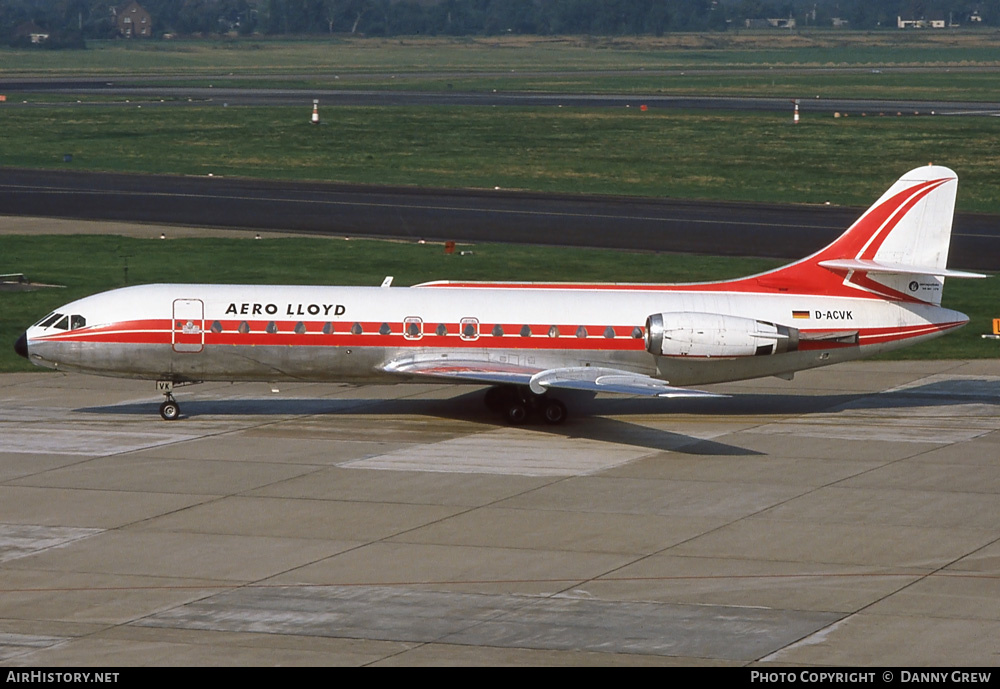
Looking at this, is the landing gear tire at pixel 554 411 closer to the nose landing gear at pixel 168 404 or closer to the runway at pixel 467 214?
the nose landing gear at pixel 168 404

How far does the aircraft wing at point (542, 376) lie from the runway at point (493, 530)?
53.5 inches

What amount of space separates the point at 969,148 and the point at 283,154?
4067cm

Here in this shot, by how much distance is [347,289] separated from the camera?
118ft

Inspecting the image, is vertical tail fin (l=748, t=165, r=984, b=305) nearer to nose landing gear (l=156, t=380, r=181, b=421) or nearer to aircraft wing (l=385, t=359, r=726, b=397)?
aircraft wing (l=385, t=359, r=726, b=397)

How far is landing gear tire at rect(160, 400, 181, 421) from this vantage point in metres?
35.7

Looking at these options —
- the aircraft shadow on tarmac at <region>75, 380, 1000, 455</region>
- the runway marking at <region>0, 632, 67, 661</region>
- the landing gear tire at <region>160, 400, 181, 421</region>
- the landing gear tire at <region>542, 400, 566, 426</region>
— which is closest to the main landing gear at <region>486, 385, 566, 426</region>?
the landing gear tire at <region>542, 400, 566, 426</region>

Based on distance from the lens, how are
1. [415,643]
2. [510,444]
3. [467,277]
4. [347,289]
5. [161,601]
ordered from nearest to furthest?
1. [415,643]
2. [161,601]
3. [510,444]
4. [347,289]
5. [467,277]

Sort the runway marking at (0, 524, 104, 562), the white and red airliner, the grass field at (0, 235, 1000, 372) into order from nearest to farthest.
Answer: the runway marking at (0, 524, 104, 562), the white and red airliner, the grass field at (0, 235, 1000, 372)

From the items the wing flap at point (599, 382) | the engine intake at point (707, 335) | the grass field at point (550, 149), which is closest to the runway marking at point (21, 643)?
the wing flap at point (599, 382)

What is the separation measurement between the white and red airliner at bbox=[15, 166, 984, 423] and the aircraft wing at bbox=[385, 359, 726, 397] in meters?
0.08

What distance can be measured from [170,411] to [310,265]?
2127 centimetres

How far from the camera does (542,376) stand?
3344 cm
